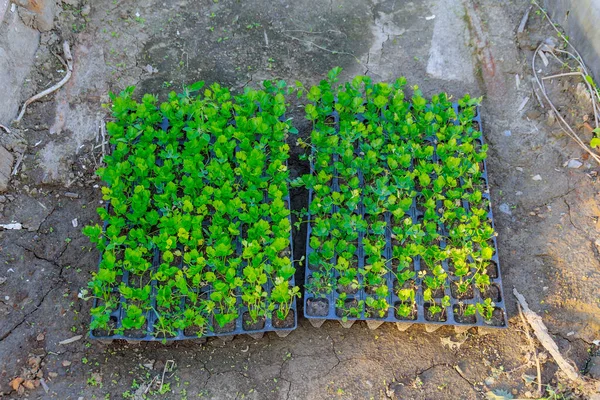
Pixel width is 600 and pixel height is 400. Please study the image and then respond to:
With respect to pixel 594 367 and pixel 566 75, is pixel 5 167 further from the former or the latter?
pixel 566 75

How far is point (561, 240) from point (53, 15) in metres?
3.85

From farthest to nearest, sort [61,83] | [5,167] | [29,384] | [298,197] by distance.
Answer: [61,83]
[298,197]
[5,167]
[29,384]

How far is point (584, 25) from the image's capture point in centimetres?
371

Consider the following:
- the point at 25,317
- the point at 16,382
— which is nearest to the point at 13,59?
the point at 25,317

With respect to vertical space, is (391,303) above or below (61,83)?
below

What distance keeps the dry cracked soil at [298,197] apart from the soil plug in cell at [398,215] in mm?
188

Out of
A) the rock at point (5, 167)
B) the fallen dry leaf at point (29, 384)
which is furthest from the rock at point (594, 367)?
the rock at point (5, 167)

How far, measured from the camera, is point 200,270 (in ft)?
9.38

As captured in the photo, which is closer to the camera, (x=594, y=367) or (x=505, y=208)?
(x=594, y=367)

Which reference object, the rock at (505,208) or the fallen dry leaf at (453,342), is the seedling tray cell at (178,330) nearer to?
the fallen dry leaf at (453,342)

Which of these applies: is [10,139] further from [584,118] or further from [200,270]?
[584,118]

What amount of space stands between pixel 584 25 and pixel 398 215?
82.0 inches

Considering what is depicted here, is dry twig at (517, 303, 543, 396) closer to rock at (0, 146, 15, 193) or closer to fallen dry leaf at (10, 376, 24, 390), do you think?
fallen dry leaf at (10, 376, 24, 390)

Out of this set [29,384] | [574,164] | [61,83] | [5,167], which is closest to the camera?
[29,384]
